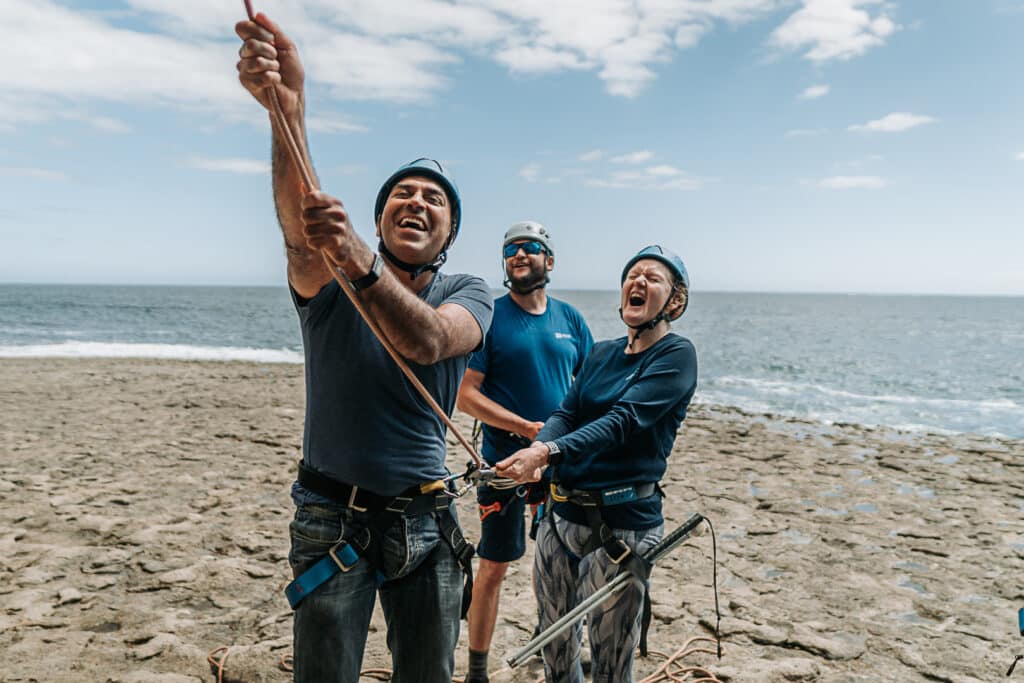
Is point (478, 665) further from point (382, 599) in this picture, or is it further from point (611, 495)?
point (382, 599)

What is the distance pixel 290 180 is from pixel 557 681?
280 centimetres

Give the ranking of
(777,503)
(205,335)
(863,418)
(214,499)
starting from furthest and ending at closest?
(205,335)
(863,418)
(777,503)
(214,499)

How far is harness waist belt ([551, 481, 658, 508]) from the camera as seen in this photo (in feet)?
10.7

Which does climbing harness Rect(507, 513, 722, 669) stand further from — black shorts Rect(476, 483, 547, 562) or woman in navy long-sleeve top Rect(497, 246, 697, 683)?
black shorts Rect(476, 483, 547, 562)

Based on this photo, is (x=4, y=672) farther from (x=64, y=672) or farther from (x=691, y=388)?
(x=691, y=388)

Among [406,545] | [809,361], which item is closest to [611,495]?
[406,545]

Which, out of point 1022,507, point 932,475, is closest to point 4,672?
point 1022,507

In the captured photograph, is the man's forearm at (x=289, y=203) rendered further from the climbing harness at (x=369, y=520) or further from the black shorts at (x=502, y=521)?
the black shorts at (x=502, y=521)

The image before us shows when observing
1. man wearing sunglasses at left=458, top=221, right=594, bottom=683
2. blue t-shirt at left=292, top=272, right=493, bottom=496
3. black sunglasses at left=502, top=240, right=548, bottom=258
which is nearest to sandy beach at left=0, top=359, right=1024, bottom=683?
man wearing sunglasses at left=458, top=221, right=594, bottom=683

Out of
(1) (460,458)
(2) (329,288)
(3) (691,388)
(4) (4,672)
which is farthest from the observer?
(1) (460,458)

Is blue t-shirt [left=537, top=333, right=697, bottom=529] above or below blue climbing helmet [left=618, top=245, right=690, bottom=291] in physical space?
below

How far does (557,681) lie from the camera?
3500mm

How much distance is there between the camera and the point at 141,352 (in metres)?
31.1

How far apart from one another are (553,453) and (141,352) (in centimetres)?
3294
